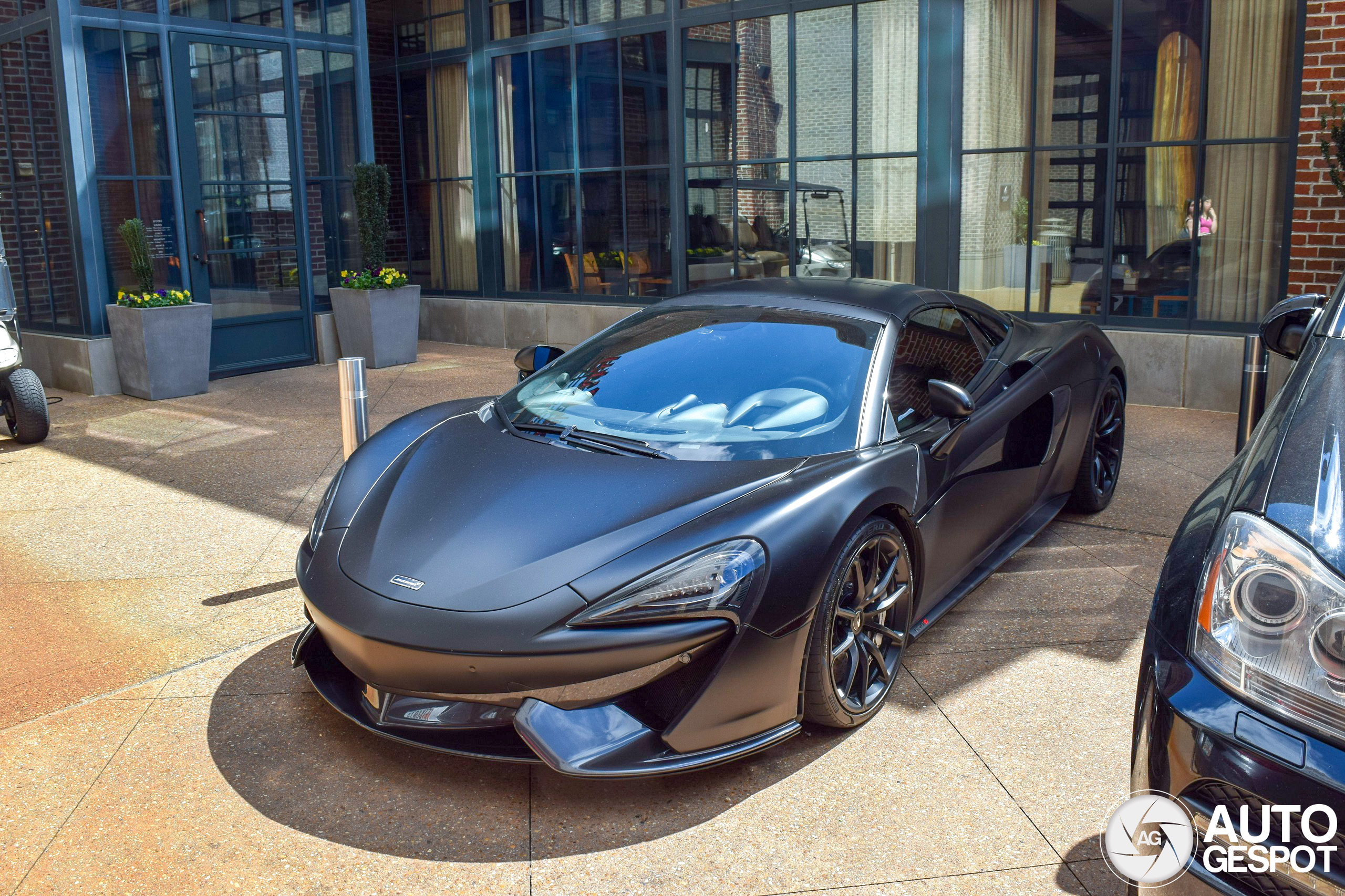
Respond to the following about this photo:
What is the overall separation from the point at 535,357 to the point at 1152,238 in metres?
5.98

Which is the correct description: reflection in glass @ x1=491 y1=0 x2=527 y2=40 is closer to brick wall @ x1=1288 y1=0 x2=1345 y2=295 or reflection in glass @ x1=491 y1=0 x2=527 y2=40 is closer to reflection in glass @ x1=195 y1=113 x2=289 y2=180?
reflection in glass @ x1=195 y1=113 x2=289 y2=180

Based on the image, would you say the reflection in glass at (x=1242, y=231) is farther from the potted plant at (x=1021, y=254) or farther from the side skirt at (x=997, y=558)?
the side skirt at (x=997, y=558)

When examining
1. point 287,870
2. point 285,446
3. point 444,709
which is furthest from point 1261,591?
point 285,446

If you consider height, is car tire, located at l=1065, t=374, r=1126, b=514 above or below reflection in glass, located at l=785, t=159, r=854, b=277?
below

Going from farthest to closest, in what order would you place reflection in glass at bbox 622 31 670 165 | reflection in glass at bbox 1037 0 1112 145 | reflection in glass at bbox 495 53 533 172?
reflection in glass at bbox 495 53 533 172, reflection in glass at bbox 622 31 670 165, reflection in glass at bbox 1037 0 1112 145

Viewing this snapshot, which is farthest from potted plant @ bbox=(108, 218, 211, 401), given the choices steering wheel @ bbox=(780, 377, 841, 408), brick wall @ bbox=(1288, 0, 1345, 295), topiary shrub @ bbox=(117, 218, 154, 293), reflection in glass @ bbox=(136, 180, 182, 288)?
brick wall @ bbox=(1288, 0, 1345, 295)

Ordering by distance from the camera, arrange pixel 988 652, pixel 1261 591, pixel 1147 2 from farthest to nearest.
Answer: pixel 1147 2 < pixel 988 652 < pixel 1261 591

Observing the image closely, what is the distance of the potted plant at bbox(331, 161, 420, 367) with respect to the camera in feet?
36.7

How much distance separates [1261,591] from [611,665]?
58.8 inches

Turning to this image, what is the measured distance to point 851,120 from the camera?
32.9 ft

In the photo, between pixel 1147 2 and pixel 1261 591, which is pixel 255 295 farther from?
pixel 1261 591

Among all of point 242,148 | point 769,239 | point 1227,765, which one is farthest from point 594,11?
point 1227,765

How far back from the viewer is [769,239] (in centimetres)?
1077

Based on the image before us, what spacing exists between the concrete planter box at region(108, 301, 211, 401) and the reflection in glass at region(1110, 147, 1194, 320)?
25.6 ft
